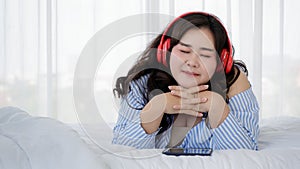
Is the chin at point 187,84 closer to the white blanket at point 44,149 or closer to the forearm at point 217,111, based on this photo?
the forearm at point 217,111

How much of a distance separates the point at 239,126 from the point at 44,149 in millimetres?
517

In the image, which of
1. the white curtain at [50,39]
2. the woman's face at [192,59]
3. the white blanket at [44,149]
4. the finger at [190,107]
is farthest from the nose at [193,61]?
the white curtain at [50,39]

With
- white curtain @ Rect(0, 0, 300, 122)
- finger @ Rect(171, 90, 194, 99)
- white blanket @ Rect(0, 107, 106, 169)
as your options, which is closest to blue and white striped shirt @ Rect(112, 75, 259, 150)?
finger @ Rect(171, 90, 194, 99)

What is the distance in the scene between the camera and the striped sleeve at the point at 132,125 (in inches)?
45.4

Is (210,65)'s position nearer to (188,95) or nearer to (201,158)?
(188,95)

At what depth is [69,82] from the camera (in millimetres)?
2580

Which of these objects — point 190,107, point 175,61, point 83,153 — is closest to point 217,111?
point 190,107

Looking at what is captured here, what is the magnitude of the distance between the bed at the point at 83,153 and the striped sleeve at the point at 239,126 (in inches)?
2.0

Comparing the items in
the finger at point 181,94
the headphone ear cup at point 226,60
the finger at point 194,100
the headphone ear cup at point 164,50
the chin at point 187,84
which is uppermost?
the headphone ear cup at point 164,50

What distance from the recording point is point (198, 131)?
120cm

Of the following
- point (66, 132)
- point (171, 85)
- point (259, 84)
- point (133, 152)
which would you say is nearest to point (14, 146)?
point (66, 132)

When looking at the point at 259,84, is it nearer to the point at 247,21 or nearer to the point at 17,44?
the point at 247,21

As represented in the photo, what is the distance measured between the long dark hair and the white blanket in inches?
8.9

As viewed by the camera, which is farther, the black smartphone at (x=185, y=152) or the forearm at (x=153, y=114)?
the forearm at (x=153, y=114)
